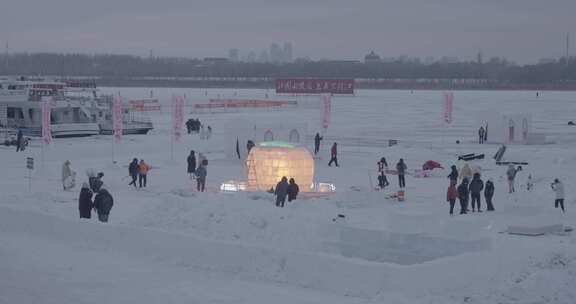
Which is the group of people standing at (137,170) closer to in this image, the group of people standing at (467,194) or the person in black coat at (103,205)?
the person in black coat at (103,205)

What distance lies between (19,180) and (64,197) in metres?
4.01

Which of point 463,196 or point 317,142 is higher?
point 317,142

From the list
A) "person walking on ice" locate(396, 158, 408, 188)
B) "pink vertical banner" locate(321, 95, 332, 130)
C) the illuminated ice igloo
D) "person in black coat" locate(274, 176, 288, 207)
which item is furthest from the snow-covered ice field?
"pink vertical banner" locate(321, 95, 332, 130)

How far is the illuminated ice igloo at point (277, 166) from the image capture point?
21547 mm

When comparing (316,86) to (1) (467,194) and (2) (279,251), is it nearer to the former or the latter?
(1) (467,194)

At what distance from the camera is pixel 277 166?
21.5 m

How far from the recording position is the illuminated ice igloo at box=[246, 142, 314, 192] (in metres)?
21.5

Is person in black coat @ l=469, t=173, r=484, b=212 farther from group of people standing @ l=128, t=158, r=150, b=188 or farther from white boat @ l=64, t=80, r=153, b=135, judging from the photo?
white boat @ l=64, t=80, r=153, b=135

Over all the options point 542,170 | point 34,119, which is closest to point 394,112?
point 34,119

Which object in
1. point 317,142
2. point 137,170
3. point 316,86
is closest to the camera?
point 137,170

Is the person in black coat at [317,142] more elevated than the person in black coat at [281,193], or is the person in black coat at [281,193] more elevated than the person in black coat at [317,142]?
the person in black coat at [317,142]

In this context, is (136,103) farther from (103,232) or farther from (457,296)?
(457,296)

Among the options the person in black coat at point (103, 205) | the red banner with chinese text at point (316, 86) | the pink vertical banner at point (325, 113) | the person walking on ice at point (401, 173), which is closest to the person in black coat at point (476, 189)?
the person walking on ice at point (401, 173)

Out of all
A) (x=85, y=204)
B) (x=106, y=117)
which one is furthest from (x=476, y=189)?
(x=106, y=117)
